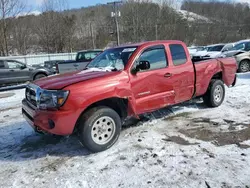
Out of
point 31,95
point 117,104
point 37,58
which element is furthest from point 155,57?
point 37,58

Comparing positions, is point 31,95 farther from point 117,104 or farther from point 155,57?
point 155,57

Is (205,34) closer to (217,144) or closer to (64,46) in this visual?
(64,46)

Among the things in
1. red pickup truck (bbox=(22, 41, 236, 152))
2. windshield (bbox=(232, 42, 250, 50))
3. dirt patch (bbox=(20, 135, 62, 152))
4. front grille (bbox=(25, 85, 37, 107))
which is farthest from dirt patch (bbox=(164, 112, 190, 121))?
windshield (bbox=(232, 42, 250, 50))

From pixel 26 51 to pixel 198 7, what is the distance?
50.4m

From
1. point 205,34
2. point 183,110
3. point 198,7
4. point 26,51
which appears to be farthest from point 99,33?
point 183,110

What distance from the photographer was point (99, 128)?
441cm

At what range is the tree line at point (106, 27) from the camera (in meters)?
38.3

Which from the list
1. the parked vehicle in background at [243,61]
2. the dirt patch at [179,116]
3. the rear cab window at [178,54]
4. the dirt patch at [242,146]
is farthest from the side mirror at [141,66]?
the parked vehicle in background at [243,61]

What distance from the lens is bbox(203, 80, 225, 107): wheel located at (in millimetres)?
6551

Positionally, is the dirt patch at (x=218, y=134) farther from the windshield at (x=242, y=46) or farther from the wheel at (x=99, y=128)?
the windshield at (x=242, y=46)

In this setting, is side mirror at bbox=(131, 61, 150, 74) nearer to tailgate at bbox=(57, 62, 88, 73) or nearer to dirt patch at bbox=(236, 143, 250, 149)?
dirt patch at bbox=(236, 143, 250, 149)

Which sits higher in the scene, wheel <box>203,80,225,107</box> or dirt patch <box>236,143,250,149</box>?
wheel <box>203,80,225,107</box>

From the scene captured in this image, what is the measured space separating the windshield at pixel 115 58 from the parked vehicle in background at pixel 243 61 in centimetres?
1006

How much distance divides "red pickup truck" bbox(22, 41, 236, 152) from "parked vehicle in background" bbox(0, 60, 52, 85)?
10.1m
